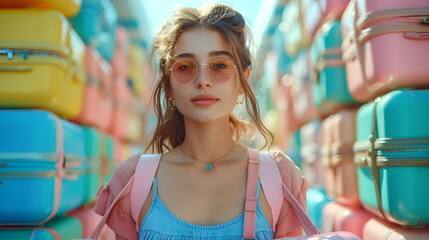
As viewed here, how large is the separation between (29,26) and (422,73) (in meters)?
1.42

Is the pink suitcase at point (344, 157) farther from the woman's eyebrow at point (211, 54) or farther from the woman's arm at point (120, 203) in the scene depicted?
the woman's arm at point (120, 203)

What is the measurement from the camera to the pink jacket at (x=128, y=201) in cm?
141

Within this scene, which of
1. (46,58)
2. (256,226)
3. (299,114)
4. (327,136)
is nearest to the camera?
(256,226)

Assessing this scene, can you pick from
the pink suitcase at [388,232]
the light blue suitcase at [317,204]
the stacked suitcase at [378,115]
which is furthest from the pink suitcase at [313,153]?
the pink suitcase at [388,232]

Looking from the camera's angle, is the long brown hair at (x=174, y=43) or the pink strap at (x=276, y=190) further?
the long brown hair at (x=174, y=43)

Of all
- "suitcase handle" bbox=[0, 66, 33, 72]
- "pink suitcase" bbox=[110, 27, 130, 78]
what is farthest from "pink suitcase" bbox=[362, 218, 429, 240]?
"pink suitcase" bbox=[110, 27, 130, 78]

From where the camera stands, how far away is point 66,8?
1885mm

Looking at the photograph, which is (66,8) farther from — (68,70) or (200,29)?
(200,29)

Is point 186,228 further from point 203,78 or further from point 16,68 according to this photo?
point 16,68

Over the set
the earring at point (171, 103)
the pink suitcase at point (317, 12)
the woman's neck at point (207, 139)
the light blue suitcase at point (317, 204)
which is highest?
the pink suitcase at point (317, 12)

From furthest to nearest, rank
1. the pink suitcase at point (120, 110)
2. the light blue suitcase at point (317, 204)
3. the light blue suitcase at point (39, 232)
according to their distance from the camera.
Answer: the pink suitcase at point (120, 110)
the light blue suitcase at point (317, 204)
the light blue suitcase at point (39, 232)

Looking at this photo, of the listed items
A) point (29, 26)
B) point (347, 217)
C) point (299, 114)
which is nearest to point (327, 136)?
point (347, 217)

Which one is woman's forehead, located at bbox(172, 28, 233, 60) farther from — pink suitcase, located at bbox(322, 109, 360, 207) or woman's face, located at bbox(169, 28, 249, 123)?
pink suitcase, located at bbox(322, 109, 360, 207)

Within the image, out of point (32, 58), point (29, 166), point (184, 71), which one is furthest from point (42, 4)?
point (184, 71)
